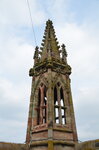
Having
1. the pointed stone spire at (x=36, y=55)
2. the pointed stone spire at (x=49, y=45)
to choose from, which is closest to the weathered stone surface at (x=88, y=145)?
the pointed stone spire at (x=49, y=45)

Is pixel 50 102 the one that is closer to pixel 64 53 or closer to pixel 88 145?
pixel 88 145

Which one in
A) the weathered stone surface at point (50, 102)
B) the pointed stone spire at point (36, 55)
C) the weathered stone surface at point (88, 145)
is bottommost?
the weathered stone surface at point (88, 145)

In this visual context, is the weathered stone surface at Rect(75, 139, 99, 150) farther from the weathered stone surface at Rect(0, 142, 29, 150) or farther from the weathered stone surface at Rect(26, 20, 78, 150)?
the weathered stone surface at Rect(0, 142, 29, 150)

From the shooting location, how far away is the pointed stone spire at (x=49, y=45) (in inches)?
581

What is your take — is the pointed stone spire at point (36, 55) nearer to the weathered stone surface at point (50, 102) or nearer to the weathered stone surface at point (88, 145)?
the weathered stone surface at point (50, 102)

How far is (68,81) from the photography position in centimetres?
1396

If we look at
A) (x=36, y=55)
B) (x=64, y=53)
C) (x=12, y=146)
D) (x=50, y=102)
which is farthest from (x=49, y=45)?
(x=12, y=146)

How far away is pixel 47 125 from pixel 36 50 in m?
7.81

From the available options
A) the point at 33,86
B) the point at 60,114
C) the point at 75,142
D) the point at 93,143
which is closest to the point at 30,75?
the point at 33,86

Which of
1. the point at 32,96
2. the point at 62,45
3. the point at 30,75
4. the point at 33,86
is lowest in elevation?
the point at 32,96

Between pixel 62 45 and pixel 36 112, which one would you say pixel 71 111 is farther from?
pixel 62 45

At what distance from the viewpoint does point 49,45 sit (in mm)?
15125

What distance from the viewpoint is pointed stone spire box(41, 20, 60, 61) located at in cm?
1475

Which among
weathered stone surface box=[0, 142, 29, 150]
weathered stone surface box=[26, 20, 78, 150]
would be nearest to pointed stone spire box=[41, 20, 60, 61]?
weathered stone surface box=[26, 20, 78, 150]
